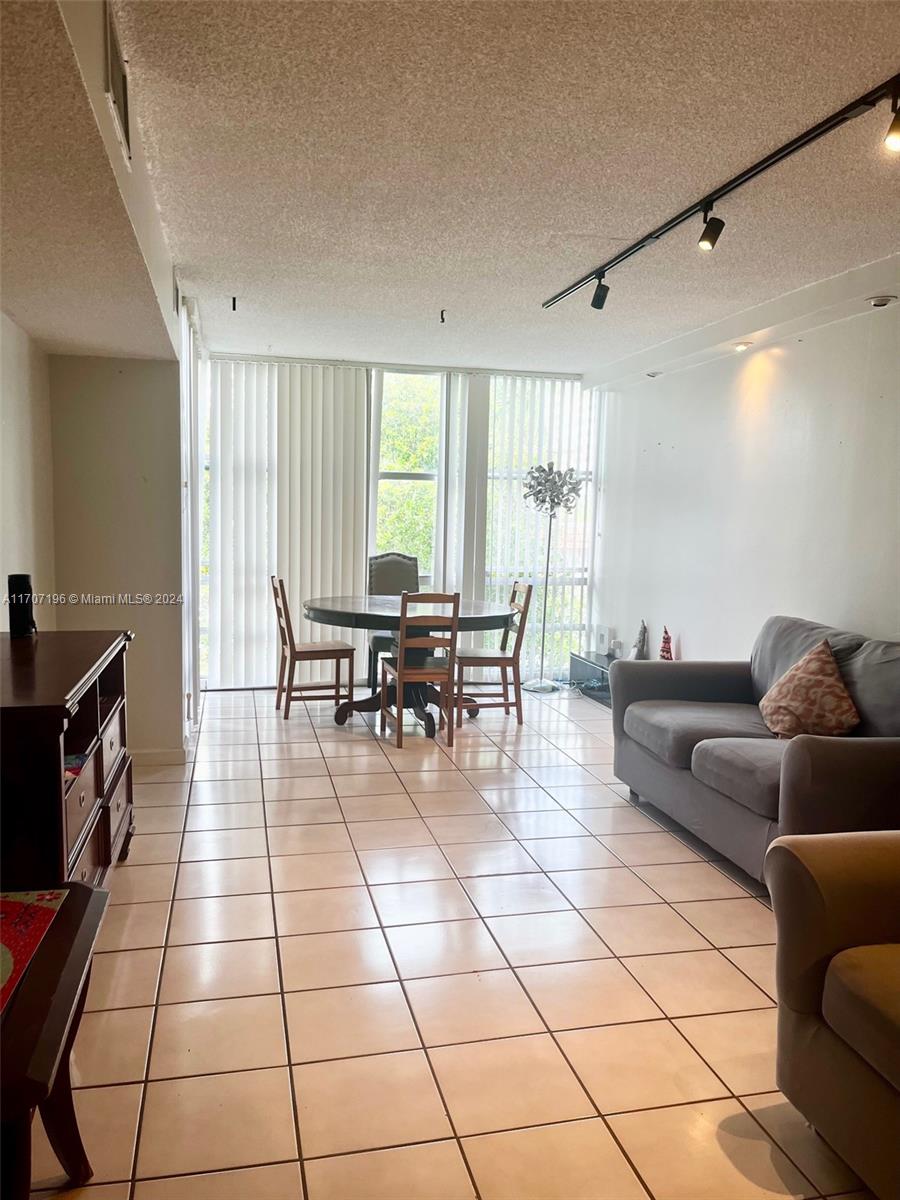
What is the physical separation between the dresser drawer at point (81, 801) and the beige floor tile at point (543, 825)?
5.77 ft

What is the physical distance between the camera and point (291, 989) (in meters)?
2.42

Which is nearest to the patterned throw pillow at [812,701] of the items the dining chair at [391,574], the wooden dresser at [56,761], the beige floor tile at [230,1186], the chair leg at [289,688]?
the beige floor tile at [230,1186]

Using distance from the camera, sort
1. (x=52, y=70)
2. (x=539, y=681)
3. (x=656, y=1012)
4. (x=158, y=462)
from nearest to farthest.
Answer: (x=52, y=70)
(x=656, y=1012)
(x=158, y=462)
(x=539, y=681)

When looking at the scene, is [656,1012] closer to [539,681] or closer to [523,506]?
[539,681]

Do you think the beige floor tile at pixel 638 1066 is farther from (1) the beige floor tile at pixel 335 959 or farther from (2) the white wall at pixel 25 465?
(2) the white wall at pixel 25 465

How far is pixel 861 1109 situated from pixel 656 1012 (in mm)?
727

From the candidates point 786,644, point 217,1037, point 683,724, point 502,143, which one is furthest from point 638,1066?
point 502,143

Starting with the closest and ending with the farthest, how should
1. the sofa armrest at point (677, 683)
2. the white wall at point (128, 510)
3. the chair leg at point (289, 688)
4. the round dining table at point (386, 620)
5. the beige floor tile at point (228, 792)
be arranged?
the beige floor tile at point (228, 792) < the sofa armrest at point (677, 683) < the white wall at point (128, 510) < the round dining table at point (386, 620) < the chair leg at point (289, 688)

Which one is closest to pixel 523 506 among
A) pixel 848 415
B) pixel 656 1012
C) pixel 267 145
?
pixel 848 415

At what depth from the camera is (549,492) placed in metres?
6.60

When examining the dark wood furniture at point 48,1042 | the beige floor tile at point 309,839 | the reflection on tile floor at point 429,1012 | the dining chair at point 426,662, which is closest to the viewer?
the dark wood furniture at point 48,1042

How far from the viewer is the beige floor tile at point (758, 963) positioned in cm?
250

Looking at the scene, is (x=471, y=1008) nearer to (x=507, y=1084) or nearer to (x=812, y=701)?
(x=507, y=1084)

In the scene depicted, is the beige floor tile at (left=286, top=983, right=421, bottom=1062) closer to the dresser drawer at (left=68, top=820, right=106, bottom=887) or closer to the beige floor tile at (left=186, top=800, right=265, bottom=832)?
the dresser drawer at (left=68, top=820, right=106, bottom=887)
